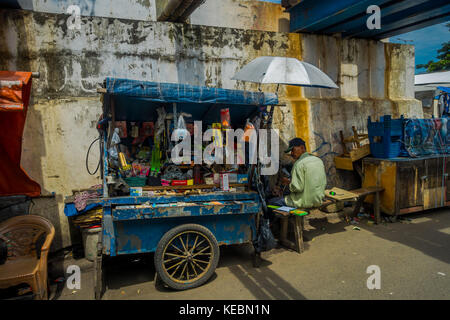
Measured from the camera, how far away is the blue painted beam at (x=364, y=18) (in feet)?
18.8

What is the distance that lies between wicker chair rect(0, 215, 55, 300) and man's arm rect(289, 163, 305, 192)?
3.40 m

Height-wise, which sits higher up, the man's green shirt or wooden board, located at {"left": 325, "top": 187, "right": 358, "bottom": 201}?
the man's green shirt

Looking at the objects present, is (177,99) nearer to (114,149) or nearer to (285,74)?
(114,149)

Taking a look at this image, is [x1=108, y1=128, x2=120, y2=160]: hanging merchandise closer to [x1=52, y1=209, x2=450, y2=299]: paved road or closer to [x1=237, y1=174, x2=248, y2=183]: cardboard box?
[x1=52, y1=209, x2=450, y2=299]: paved road

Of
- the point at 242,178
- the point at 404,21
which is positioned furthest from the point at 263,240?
the point at 404,21

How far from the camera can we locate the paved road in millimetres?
3520

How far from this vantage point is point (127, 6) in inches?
264

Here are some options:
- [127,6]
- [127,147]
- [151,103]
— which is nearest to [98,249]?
[127,147]

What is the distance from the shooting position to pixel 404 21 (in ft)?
21.6

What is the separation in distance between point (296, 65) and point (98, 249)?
3711 millimetres

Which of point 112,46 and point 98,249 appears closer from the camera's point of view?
point 98,249

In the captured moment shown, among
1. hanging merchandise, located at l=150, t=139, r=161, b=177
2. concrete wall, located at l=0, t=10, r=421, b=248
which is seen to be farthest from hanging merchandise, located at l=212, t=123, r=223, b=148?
concrete wall, located at l=0, t=10, r=421, b=248

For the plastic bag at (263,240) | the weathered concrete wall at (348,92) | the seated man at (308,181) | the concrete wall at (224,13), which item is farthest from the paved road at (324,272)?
the concrete wall at (224,13)
